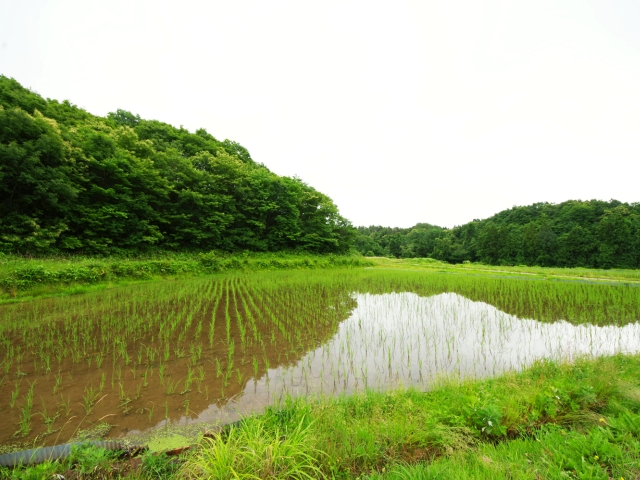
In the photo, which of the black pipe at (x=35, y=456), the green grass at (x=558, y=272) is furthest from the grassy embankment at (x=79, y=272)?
the green grass at (x=558, y=272)

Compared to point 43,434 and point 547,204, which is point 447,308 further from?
point 547,204

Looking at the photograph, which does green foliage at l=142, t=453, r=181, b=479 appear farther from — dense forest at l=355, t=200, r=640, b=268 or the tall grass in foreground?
dense forest at l=355, t=200, r=640, b=268

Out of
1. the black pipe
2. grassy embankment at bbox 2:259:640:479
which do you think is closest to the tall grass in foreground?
grassy embankment at bbox 2:259:640:479

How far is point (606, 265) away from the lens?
36.5 metres

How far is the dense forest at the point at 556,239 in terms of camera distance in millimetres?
36281

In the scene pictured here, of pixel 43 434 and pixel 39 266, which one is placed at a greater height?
pixel 39 266

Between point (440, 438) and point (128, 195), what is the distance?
72.3 ft

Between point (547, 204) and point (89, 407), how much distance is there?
251ft

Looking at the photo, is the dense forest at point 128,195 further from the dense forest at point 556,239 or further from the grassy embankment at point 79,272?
the dense forest at point 556,239

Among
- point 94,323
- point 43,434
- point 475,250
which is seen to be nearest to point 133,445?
point 43,434

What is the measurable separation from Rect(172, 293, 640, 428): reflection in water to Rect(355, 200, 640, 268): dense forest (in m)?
42.9

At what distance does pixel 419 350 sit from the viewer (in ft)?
16.4

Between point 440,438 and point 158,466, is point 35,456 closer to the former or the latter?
point 158,466

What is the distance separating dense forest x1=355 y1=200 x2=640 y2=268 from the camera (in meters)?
36.3
